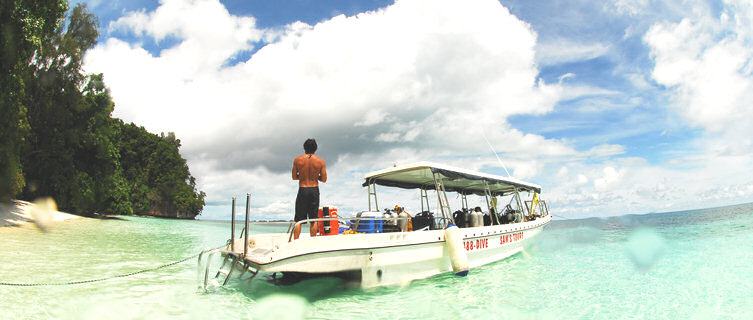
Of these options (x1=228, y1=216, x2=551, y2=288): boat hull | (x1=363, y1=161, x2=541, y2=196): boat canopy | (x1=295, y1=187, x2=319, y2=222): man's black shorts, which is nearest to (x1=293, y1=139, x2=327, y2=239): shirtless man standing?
(x1=295, y1=187, x2=319, y2=222): man's black shorts

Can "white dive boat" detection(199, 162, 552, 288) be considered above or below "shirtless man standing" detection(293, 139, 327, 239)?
below

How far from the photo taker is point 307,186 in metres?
6.43

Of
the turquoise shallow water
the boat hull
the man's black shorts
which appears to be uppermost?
the man's black shorts

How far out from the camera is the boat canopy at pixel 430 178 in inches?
321

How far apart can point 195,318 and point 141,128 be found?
60111 mm

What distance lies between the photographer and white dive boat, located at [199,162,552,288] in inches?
224

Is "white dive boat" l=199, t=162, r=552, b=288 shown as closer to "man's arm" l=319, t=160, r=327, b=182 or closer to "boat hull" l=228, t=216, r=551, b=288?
"boat hull" l=228, t=216, r=551, b=288

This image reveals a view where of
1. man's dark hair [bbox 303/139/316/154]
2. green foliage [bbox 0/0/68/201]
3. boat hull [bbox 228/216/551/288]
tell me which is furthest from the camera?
green foliage [bbox 0/0/68/201]

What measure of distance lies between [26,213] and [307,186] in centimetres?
2571

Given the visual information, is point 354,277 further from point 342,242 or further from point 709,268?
point 709,268

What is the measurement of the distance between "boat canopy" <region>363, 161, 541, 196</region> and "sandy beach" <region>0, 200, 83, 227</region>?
63.6 ft

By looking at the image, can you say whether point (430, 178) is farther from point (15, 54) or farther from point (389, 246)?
point (15, 54)

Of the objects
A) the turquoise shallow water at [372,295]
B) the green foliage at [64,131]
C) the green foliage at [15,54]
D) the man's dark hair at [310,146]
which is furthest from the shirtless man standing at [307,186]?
the green foliage at [64,131]

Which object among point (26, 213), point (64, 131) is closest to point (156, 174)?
point (64, 131)
